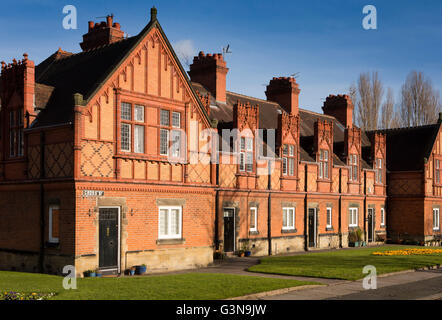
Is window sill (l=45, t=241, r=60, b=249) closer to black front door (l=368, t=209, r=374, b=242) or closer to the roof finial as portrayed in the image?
the roof finial

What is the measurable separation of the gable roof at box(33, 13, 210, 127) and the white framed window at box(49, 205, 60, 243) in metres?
3.55

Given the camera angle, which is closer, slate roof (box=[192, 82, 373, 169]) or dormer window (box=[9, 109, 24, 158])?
dormer window (box=[9, 109, 24, 158])

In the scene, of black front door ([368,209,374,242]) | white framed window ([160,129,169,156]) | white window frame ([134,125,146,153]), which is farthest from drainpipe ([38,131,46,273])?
black front door ([368,209,374,242])

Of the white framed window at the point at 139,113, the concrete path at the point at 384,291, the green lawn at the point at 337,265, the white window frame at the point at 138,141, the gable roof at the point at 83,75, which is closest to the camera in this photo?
the concrete path at the point at 384,291

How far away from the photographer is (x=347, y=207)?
137ft

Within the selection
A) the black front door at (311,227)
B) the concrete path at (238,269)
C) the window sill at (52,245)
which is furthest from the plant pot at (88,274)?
the black front door at (311,227)

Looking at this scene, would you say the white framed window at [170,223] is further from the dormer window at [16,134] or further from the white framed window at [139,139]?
the dormer window at [16,134]

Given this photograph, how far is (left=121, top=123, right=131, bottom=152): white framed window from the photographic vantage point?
2294 cm

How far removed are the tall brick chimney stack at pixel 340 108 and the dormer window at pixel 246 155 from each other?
1991cm

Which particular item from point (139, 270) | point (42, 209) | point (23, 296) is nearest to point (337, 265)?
point (139, 270)

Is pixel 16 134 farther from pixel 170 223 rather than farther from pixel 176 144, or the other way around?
pixel 170 223

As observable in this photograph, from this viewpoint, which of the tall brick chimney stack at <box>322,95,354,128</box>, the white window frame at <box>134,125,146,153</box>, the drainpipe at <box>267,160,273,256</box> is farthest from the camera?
the tall brick chimney stack at <box>322,95,354,128</box>

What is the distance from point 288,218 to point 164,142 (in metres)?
13.9

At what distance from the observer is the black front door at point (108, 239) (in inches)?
856
